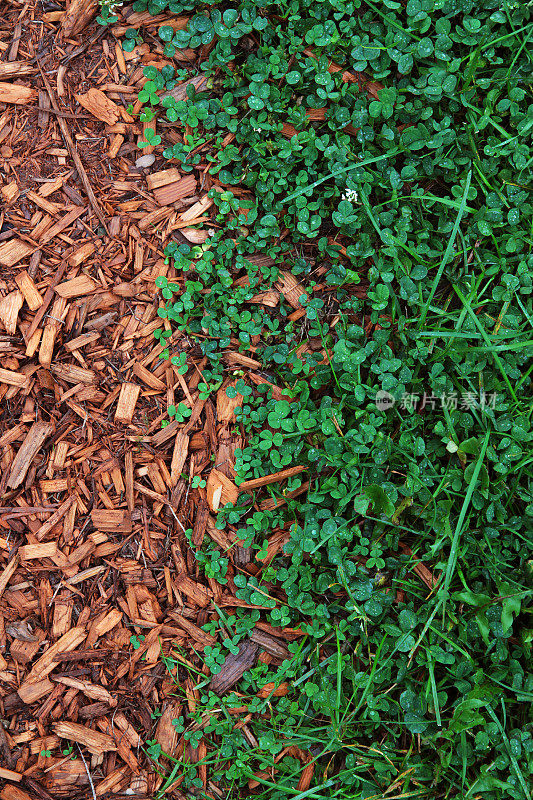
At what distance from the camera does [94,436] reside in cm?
212

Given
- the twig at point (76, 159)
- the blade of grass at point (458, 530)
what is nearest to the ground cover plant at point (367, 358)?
the blade of grass at point (458, 530)

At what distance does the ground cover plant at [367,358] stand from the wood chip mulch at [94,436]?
90 millimetres

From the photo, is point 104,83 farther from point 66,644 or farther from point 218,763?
point 218,763

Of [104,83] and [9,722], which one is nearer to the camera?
[9,722]

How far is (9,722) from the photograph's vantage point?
201cm

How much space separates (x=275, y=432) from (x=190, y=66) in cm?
141

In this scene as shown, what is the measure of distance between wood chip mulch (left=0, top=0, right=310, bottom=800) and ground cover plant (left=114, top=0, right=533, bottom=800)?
0.09 meters

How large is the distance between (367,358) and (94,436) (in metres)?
1.05

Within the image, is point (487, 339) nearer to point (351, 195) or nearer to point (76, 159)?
point (351, 195)

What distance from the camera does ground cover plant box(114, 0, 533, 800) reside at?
193 centimetres

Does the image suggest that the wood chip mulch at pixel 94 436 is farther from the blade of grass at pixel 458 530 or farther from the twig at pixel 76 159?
the blade of grass at pixel 458 530

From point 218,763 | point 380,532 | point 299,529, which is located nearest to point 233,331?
point 299,529

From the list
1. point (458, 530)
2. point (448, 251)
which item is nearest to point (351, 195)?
point (448, 251)

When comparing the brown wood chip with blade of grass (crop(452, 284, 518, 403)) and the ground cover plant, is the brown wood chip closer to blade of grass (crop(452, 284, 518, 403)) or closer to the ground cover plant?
the ground cover plant
